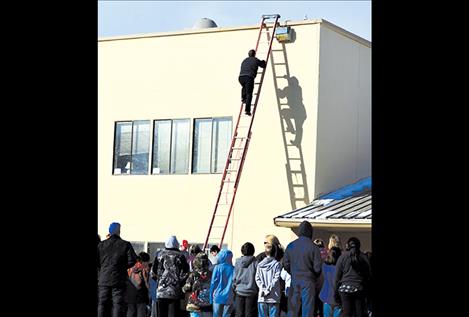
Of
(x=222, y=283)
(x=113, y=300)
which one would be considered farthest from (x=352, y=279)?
(x=113, y=300)

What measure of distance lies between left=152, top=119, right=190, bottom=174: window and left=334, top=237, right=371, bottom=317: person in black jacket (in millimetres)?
13809

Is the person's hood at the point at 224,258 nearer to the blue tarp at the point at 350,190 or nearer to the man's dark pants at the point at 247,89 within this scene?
the man's dark pants at the point at 247,89

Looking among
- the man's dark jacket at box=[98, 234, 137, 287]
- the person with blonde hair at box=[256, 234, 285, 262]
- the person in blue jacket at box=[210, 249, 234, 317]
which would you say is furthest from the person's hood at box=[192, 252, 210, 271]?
the man's dark jacket at box=[98, 234, 137, 287]

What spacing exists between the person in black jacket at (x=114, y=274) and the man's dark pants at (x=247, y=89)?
12.6 m

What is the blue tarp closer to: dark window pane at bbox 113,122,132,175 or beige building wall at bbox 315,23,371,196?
beige building wall at bbox 315,23,371,196

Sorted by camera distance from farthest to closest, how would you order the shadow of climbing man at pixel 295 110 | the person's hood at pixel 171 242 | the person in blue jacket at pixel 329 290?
the shadow of climbing man at pixel 295 110 < the person in blue jacket at pixel 329 290 < the person's hood at pixel 171 242

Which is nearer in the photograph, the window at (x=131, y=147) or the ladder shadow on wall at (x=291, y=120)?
the ladder shadow on wall at (x=291, y=120)

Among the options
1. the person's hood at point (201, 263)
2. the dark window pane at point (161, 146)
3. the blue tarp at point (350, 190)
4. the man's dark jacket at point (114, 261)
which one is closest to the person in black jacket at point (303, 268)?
the person's hood at point (201, 263)

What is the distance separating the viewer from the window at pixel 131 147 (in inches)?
1177

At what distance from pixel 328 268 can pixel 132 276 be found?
3.71 m

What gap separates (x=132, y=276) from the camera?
18.9m
